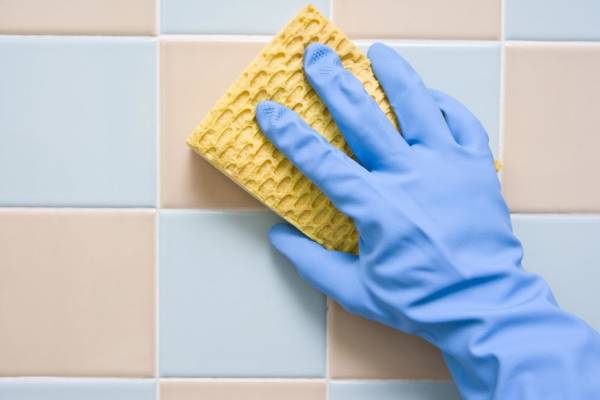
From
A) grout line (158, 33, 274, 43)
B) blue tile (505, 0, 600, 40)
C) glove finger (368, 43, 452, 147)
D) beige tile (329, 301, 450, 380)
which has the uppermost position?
blue tile (505, 0, 600, 40)

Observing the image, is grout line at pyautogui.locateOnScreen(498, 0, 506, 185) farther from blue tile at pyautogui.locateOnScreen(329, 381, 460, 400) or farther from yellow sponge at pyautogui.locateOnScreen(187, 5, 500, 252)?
blue tile at pyautogui.locateOnScreen(329, 381, 460, 400)

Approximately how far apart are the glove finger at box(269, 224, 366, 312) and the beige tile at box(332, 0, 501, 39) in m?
0.26

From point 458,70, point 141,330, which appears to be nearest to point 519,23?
point 458,70

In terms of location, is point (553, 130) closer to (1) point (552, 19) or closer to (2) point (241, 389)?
(1) point (552, 19)

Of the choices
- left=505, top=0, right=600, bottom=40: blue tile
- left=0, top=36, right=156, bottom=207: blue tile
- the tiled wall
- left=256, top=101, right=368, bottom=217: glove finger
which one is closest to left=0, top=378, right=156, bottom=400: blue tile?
the tiled wall

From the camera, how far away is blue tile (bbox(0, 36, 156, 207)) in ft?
2.44

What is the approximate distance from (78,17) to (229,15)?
0.59 feet

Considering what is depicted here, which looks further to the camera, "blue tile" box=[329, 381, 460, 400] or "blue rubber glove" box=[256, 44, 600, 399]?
"blue tile" box=[329, 381, 460, 400]

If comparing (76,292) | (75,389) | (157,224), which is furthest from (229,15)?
(75,389)

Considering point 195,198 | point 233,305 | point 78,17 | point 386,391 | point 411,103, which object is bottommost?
point 386,391

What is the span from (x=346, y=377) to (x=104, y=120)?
16.8 inches

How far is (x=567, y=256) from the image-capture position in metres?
0.77

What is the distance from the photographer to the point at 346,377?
76 centimetres

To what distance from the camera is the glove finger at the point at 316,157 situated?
2.22 feet
